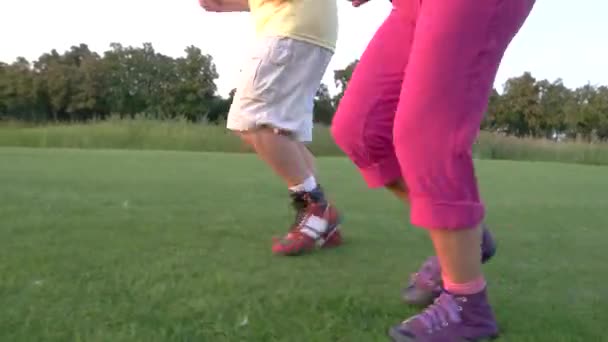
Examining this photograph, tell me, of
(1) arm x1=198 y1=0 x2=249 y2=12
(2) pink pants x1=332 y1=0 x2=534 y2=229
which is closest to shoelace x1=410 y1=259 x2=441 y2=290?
(2) pink pants x1=332 y1=0 x2=534 y2=229

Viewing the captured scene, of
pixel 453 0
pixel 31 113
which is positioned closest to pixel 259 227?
pixel 453 0

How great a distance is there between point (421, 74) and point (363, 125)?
10.9 inches

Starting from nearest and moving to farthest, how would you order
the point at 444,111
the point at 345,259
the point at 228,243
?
the point at 444,111, the point at 345,259, the point at 228,243

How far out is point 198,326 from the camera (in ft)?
5.06

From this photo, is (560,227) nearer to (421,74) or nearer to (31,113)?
(421,74)

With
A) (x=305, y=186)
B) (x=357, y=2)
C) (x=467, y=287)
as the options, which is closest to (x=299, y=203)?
(x=305, y=186)

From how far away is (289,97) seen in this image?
8.46ft

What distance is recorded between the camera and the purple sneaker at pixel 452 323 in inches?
59.3

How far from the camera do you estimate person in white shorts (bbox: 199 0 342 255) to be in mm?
2521

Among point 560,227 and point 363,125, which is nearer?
point 363,125

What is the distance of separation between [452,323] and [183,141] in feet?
51.6

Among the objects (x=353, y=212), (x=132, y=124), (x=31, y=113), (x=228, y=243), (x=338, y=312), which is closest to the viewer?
(x=338, y=312)

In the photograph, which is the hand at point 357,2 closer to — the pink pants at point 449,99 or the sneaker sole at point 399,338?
the pink pants at point 449,99

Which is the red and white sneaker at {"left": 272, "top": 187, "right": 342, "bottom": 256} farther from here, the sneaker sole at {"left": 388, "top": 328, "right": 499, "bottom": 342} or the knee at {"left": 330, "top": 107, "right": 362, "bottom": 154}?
the sneaker sole at {"left": 388, "top": 328, "right": 499, "bottom": 342}
